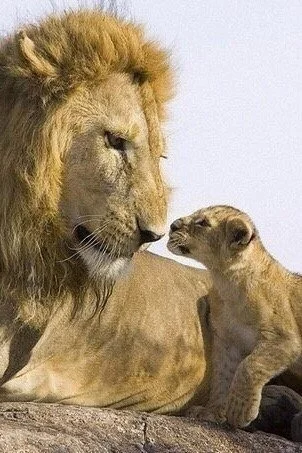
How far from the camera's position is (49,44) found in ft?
12.0

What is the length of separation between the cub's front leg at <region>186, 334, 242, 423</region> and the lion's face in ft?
3.13

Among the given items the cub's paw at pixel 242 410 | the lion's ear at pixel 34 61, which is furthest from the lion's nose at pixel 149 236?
the cub's paw at pixel 242 410

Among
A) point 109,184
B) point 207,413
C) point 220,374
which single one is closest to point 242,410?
point 207,413

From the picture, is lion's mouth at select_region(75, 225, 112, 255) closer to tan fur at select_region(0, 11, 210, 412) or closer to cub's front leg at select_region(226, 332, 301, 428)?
tan fur at select_region(0, 11, 210, 412)

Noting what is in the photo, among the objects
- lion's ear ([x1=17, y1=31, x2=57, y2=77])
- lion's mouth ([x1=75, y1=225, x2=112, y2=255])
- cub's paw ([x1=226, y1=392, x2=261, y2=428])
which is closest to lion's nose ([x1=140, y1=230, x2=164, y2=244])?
lion's mouth ([x1=75, y1=225, x2=112, y2=255])

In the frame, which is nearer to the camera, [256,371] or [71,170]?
[71,170]

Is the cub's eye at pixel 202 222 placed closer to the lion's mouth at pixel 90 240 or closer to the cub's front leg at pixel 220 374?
the cub's front leg at pixel 220 374

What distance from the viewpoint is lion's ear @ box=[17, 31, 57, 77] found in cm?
361

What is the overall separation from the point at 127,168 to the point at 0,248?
0.49m

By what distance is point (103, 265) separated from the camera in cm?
370

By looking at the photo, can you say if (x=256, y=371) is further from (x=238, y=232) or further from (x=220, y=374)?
(x=238, y=232)

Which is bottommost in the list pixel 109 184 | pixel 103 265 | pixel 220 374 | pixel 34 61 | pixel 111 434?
pixel 111 434

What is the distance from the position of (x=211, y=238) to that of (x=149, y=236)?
3.46 ft

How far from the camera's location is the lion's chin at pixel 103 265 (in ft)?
12.1
